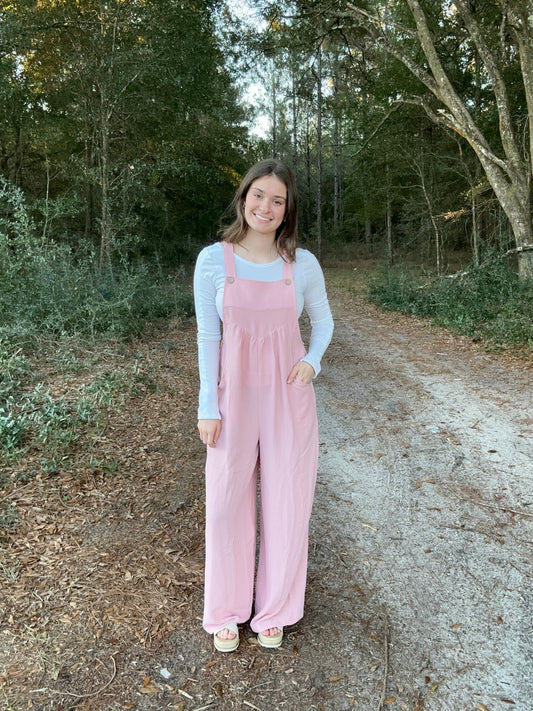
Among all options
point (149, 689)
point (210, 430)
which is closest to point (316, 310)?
point (210, 430)

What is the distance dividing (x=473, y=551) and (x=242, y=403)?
1791 mm

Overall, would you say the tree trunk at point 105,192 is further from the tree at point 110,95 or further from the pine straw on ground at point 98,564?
the pine straw on ground at point 98,564

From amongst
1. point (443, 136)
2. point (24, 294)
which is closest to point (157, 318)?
point (24, 294)

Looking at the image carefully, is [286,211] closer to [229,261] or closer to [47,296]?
[229,261]

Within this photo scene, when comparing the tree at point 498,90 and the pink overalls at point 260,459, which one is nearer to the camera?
the pink overalls at point 260,459

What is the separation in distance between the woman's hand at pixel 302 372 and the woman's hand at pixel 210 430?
1.11 ft

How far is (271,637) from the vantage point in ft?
6.88

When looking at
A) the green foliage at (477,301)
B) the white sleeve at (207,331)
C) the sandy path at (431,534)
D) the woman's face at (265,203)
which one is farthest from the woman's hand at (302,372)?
the green foliage at (477,301)

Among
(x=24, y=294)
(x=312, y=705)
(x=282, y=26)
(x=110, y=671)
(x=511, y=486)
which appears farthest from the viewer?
(x=282, y=26)

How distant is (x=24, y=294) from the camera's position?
241 inches

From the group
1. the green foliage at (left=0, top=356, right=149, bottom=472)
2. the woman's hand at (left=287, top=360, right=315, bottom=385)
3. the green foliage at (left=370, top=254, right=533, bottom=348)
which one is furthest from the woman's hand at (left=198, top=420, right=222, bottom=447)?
the green foliage at (left=370, top=254, right=533, bottom=348)

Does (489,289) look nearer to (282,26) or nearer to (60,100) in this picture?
(282,26)

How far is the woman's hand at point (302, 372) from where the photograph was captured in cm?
195

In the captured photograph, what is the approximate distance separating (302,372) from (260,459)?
17.0 inches
